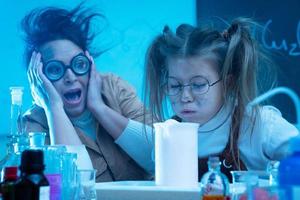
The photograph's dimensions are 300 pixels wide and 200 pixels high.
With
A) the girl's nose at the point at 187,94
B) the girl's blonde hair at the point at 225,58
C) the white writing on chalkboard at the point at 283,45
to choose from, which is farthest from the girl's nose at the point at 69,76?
the white writing on chalkboard at the point at 283,45

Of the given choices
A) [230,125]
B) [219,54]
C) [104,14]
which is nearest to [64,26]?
[104,14]

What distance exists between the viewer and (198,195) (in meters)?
0.94

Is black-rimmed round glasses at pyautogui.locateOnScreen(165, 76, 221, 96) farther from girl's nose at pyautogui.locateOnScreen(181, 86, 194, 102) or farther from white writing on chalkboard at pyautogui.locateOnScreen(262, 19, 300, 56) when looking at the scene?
white writing on chalkboard at pyautogui.locateOnScreen(262, 19, 300, 56)

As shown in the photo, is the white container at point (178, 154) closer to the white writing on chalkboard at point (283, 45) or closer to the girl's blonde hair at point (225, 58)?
the girl's blonde hair at point (225, 58)

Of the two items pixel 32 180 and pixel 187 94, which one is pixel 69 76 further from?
pixel 32 180

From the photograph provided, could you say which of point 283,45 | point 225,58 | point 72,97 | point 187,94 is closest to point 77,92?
point 72,97

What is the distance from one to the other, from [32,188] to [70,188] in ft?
0.82

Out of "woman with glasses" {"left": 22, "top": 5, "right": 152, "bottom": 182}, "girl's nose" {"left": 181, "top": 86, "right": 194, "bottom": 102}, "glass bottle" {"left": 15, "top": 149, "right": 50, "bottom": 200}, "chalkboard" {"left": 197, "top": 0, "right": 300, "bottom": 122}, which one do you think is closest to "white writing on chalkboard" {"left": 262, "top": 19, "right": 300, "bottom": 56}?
"chalkboard" {"left": 197, "top": 0, "right": 300, "bottom": 122}

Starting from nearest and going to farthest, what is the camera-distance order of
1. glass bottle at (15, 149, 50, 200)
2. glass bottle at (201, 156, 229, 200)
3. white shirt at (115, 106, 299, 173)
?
glass bottle at (15, 149, 50, 200), glass bottle at (201, 156, 229, 200), white shirt at (115, 106, 299, 173)

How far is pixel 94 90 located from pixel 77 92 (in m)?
0.05

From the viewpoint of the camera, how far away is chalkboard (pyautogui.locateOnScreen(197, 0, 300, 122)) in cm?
139

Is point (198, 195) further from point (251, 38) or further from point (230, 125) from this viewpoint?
point (251, 38)

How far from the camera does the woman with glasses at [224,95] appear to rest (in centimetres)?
126

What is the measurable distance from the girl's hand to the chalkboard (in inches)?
18.5
